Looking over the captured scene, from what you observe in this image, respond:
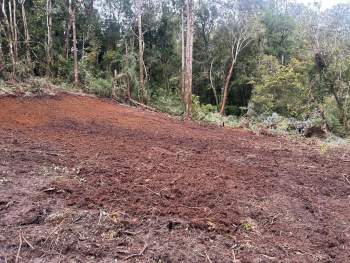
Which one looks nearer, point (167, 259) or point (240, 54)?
point (167, 259)

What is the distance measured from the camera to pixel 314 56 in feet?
50.5

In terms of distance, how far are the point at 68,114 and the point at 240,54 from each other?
13.1m

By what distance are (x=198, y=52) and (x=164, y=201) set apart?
17240 mm

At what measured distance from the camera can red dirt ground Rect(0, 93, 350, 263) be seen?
8.77ft

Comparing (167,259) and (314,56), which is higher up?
(314,56)

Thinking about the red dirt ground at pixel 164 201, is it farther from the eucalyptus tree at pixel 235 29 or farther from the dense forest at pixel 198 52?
the eucalyptus tree at pixel 235 29

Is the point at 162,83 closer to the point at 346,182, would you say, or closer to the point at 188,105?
the point at 188,105

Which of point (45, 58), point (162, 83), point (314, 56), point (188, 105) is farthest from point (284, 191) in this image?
point (162, 83)

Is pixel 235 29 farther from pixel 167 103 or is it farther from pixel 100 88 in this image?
pixel 100 88

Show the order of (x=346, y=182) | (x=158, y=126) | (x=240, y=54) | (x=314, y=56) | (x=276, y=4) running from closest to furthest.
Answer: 1. (x=346, y=182)
2. (x=158, y=126)
3. (x=314, y=56)
4. (x=240, y=54)
5. (x=276, y=4)

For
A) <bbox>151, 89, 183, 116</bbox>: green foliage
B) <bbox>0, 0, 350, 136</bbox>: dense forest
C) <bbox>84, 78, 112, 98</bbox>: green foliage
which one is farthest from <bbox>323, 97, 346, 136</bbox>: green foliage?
<bbox>84, 78, 112, 98</bbox>: green foliage

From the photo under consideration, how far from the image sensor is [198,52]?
1994 centimetres

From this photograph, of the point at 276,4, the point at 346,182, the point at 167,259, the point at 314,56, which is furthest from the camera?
the point at 276,4

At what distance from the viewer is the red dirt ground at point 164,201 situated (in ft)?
8.77
